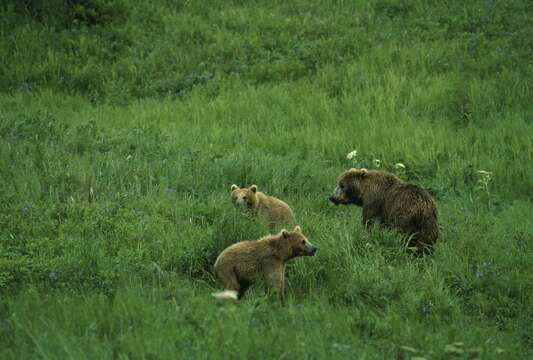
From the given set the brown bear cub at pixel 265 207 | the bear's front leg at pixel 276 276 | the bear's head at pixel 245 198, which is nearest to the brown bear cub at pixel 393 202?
the brown bear cub at pixel 265 207

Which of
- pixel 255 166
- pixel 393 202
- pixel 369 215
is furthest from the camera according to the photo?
pixel 255 166

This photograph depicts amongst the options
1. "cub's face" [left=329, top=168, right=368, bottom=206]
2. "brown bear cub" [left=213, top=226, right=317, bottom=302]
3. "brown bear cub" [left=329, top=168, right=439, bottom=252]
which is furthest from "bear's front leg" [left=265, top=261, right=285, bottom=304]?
"cub's face" [left=329, top=168, right=368, bottom=206]

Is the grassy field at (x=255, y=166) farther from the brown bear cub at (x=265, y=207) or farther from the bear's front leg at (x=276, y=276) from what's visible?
the brown bear cub at (x=265, y=207)

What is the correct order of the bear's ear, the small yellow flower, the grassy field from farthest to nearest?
the small yellow flower
the bear's ear
the grassy field

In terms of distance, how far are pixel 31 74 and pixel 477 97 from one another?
928cm

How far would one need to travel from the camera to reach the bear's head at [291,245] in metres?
7.59

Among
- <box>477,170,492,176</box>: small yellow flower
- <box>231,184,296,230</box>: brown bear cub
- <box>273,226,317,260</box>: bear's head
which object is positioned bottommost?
<box>477,170,492,176</box>: small yellow flower

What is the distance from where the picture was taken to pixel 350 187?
9508 mm

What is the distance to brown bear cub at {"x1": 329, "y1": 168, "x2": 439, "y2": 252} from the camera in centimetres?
852

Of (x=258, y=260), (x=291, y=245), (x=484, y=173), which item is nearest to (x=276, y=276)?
(x=258, y=260)

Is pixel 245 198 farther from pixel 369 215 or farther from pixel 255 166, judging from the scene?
pixel 255 166

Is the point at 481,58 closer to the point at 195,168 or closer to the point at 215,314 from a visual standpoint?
the point at 195,168

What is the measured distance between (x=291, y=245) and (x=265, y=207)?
6.82ft

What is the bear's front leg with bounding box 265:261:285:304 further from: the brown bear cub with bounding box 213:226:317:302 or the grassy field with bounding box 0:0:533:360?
the grassy field with bounding box 0:0:533:360
